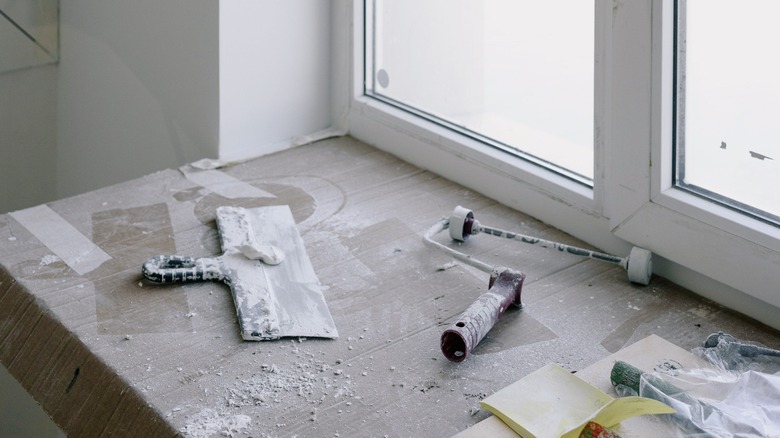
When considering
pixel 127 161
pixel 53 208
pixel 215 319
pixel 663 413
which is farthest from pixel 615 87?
pixel 127 161

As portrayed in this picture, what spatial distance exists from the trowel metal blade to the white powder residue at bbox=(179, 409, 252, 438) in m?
0.16

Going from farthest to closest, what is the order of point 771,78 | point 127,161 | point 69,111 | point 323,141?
1. point 69,111
2. point 127,161
3. point 323,141
4. point 771,78

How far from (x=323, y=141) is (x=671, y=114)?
80 centimetres

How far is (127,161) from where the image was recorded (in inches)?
85.8

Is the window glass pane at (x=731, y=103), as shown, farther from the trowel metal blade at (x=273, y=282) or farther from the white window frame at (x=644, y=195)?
the trowel metal blade at (x=273, y=282)

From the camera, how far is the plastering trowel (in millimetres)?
1214

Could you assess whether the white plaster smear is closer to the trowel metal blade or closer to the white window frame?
the trowel metal blade

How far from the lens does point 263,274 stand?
1333mm

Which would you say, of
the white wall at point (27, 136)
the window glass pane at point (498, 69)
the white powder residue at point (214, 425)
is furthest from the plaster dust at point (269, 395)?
the white wall at point (27, 136)

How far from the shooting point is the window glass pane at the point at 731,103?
1.16m

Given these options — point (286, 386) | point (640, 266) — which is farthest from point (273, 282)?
point (640, 266)

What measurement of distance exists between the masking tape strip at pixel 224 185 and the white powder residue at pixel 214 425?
63cm

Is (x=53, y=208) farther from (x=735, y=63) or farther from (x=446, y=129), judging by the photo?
(x=735, y=63)

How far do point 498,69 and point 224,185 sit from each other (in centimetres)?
55
